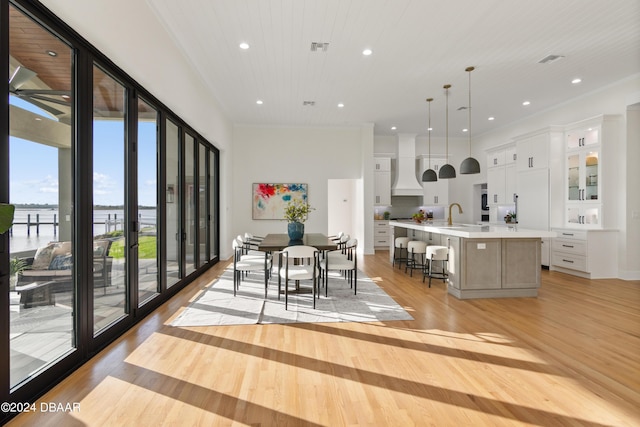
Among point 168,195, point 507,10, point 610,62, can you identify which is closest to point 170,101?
point 168,195

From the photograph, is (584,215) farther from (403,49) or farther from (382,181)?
(382,181)

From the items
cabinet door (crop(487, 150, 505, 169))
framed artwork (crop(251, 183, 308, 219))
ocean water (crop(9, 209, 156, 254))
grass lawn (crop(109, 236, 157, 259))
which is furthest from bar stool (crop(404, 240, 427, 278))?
ocean water (crop(9, 209, 156, 254))

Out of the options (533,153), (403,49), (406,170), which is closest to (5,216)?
(403,49)

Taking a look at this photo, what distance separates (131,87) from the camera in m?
3.52

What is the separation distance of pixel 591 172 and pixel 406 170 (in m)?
4.46

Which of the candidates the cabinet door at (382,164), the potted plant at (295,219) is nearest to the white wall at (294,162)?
the cabinet door at (382,164)

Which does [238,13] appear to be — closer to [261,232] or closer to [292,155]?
[292,155]

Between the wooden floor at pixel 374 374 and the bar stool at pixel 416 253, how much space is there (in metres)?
2.00

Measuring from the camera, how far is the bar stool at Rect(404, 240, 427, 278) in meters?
5.88

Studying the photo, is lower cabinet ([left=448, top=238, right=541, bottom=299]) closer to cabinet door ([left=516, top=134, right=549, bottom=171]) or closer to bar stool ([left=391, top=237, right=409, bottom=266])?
bar stool ([left=391, top=237, right=409, bottom=266])

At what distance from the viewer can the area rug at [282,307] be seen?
3715 millimetres

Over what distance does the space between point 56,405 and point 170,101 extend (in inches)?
134

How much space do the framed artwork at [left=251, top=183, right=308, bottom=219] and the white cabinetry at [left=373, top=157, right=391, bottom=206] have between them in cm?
248

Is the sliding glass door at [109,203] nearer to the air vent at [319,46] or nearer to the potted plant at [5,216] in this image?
the potted plant at [5,216]
